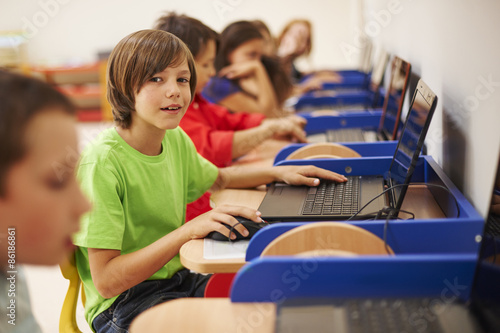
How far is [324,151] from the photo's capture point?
5.94 feet

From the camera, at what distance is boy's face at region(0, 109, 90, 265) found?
627mm

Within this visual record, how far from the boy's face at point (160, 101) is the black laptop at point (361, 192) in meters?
0.33

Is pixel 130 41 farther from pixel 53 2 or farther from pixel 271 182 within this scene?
pixel 53 2

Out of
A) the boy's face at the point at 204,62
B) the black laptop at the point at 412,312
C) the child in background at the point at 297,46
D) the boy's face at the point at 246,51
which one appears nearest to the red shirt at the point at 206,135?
the boy's face at the point at 204,62

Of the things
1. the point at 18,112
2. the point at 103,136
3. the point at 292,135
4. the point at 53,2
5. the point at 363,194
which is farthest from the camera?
the point at 53,2

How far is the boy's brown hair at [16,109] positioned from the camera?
0.61 metres

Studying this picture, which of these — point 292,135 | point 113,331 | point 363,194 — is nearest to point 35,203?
point 113,331

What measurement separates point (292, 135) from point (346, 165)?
0.76 m

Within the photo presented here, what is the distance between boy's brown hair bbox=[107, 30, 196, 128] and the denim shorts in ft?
1.35

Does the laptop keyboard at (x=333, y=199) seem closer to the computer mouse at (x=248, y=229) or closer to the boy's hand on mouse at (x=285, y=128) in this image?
the computer mouse at (x=248, y=229)

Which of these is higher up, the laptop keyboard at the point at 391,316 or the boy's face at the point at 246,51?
the boy's face at the point at 246,51

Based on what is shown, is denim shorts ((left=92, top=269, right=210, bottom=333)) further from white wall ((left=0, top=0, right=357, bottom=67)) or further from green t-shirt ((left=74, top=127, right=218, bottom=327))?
white wall ((left=0, top=0, right=357, bottom=67))

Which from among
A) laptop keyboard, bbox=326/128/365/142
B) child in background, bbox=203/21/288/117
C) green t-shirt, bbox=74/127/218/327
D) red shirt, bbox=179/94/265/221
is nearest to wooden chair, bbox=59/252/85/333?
green t-shirt, bbox=74/127/218/327

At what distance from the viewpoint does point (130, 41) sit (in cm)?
127
